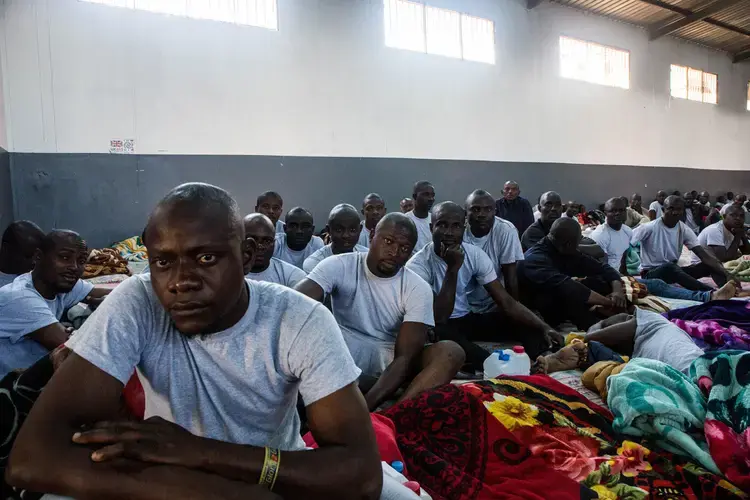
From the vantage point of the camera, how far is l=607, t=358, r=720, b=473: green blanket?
190cm

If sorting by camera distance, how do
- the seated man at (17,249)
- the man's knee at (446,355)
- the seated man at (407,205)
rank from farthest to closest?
the seated man at (407,205) → the seated man at (17,249) → the man's knee at (446,355)

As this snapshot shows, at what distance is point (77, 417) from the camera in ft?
3.25

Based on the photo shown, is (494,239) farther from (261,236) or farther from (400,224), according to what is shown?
(261,236)

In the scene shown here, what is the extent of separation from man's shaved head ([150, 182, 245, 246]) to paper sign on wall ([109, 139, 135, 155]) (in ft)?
18.5

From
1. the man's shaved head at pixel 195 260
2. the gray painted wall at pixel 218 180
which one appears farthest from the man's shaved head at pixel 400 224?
the gray painted wall at pixel 218 180

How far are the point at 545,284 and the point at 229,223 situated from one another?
3.17m

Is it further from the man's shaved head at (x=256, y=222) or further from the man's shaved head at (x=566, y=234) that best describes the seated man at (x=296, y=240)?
the man's shaved head at (x=566, y=234)

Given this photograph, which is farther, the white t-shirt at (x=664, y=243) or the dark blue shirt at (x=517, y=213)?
the dark blue shirt at (x=517, y=213)

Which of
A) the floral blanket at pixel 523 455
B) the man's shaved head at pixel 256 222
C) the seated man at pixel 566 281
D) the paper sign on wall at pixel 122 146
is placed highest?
the paper sign on wall at pixel 122 146

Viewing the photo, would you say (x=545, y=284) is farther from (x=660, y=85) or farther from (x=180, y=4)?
(x=660, y=85)

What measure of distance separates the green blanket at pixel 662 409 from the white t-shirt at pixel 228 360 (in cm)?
146

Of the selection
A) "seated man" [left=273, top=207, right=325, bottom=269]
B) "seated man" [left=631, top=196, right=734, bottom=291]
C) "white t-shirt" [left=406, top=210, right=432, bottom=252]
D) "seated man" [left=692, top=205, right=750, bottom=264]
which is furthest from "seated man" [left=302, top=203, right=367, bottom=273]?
"seated man" [left=692, top=205, right=750, bottom=264]

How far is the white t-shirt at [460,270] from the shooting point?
11.3 ft

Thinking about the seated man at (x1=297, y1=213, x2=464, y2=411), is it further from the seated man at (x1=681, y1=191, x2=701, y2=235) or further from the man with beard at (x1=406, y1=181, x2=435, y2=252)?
the seated man at (x1=681, y1=191, x2=701, y2=235)
